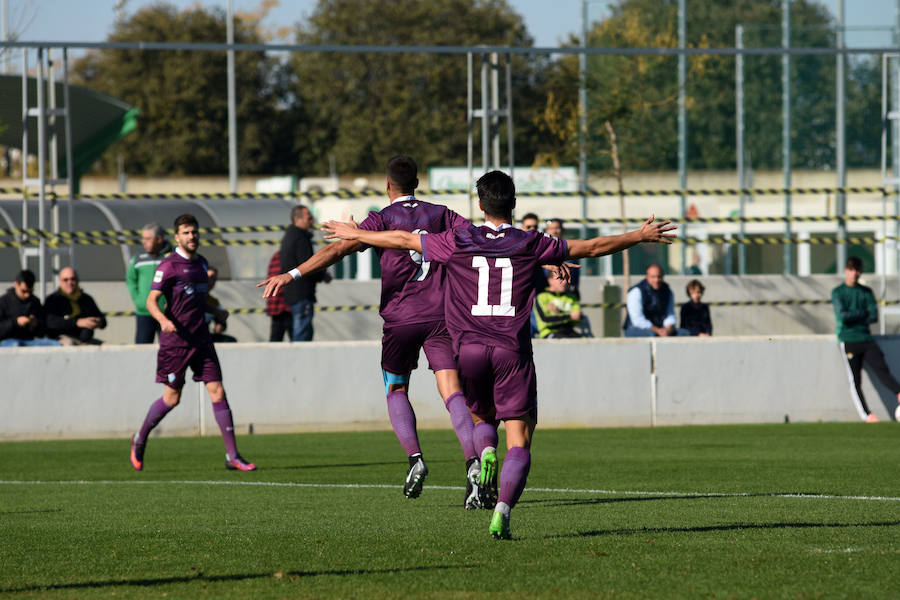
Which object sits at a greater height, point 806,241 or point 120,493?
point 806,241

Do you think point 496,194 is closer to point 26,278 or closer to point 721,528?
point 721,528

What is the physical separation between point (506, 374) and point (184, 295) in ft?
16.2

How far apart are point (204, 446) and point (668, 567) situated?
27.9 feet

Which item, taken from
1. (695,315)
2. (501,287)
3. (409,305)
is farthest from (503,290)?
(695,315)

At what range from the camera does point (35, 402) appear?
1469 centimetres

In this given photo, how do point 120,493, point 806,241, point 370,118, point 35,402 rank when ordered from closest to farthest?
point 120,493
point 35,402
point 806,241
point 370,118

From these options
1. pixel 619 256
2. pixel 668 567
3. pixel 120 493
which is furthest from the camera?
pixel 619 256

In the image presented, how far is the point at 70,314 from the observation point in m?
15.7

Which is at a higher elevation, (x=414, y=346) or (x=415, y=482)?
(x=414, y=346)

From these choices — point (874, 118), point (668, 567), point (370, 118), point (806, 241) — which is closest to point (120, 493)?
point (668, 567)

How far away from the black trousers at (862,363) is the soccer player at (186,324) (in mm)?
7112

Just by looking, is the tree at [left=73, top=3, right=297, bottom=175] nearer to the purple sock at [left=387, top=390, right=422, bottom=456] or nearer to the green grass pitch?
the green grass pitch

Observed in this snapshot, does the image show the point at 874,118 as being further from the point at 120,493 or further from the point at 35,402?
the point at 120,493

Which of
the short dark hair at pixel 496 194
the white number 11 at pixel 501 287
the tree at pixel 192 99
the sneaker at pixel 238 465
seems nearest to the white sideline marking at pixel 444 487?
the sneaker at pixel 238 465
